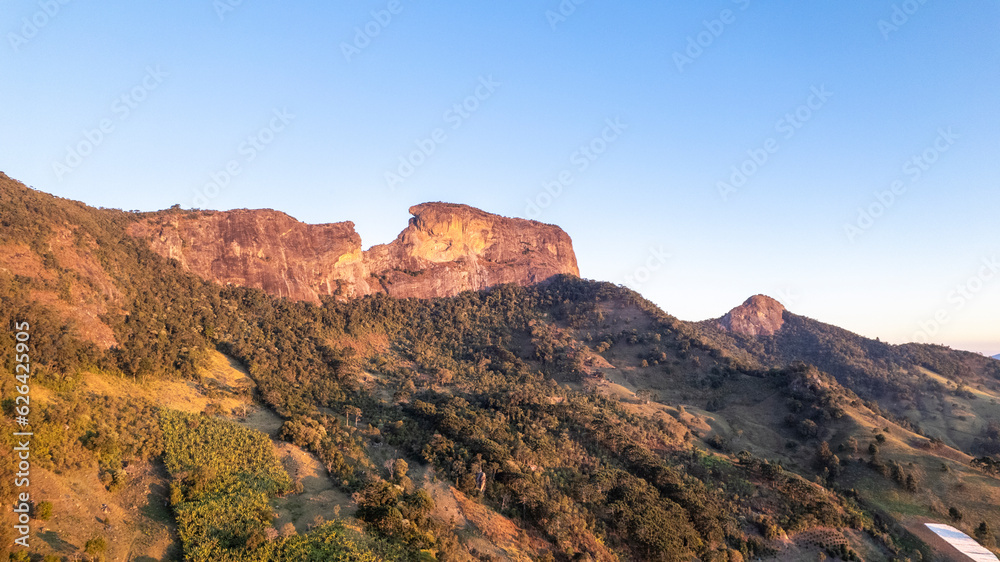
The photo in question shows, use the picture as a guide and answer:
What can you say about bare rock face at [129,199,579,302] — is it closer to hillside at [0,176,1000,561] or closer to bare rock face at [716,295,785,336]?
hillside at [0,176,1000,561]

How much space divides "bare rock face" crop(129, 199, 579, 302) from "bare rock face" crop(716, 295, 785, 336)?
41.4m

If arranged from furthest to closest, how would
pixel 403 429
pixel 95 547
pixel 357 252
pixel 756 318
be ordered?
pixel 756 318
pixel 357 252
pixel 403 429
pixel 95 547

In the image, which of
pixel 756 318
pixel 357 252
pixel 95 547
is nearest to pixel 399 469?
pixel 95 547

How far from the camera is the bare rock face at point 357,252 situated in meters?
66.5

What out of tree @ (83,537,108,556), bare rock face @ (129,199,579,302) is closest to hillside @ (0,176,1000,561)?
tree @ (83,537,108,556)

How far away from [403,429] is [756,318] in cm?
10041

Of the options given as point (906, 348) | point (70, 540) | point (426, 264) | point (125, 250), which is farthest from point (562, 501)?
point (906, 348)

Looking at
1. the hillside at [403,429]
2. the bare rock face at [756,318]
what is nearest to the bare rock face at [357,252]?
the hillside at [403,429]

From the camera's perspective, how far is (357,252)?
267 ft

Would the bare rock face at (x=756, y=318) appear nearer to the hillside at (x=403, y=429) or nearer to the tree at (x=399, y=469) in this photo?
the hillside at (x=403, y=429)

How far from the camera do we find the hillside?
24453 mm

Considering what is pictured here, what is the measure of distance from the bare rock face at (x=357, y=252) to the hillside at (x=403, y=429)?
664mm

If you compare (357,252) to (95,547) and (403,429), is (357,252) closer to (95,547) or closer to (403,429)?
(403,429)

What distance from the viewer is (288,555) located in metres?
21.0
